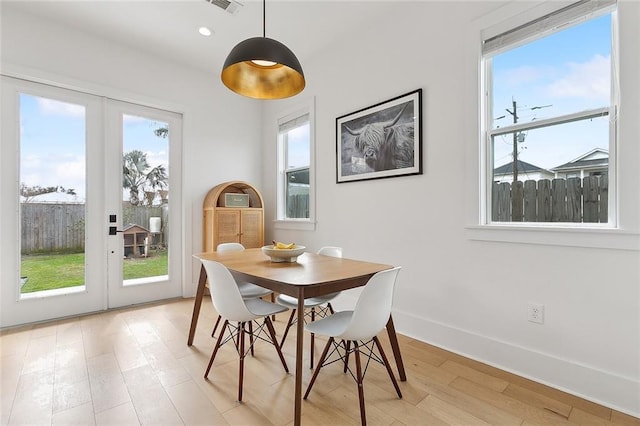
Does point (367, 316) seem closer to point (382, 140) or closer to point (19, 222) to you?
point (382, 140)

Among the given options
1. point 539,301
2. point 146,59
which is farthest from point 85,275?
point 539,301

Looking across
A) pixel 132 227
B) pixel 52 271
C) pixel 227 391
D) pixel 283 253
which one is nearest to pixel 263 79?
pixel 283 253

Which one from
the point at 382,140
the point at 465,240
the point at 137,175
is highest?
the point at 382,140

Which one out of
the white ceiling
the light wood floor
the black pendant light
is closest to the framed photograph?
the white ceiling

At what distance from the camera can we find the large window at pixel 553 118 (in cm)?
181

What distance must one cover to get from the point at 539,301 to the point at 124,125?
4.36 metres

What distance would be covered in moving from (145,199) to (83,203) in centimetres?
59

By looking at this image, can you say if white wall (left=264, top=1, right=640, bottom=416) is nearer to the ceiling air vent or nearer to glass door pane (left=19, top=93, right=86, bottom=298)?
the ceiling air vent

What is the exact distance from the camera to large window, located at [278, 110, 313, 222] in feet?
12.8

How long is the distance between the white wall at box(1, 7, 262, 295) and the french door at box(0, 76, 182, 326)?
0.13m

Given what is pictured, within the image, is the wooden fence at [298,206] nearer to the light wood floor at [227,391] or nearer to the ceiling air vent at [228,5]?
the light wood floor at [227,391]

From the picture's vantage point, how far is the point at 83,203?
3201 millimetres

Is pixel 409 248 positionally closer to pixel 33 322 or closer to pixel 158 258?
pixel 158 258

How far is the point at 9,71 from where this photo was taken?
2.78 m
